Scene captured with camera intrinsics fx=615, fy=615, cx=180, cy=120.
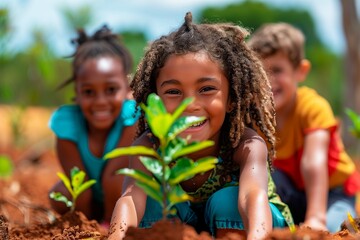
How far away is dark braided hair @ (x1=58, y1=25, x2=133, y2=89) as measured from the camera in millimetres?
3297

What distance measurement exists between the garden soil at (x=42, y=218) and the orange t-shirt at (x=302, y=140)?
3.98ft

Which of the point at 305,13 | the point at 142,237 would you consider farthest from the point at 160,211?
the point at 305,13

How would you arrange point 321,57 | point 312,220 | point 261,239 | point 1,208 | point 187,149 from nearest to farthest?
1. point 187,149
2. point 261,239
3. point 312,220
4. point 1,208
5. point 321,57

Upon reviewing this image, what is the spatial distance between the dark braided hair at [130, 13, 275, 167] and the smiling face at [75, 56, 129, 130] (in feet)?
2.85

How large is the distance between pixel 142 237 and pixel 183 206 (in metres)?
0.80

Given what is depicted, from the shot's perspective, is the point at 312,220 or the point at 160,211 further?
the point at 312,220

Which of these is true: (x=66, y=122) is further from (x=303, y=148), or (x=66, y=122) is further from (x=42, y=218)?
(x=303, y=148)

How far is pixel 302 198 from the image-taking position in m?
3.30

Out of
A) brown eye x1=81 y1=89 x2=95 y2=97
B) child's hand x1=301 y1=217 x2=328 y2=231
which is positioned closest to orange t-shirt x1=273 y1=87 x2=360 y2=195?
child's hand x1=301 y1=217 x2=328 y2=231

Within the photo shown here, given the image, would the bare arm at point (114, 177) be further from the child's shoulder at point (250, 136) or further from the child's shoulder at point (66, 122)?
the child's shoulder at point (250, 136)

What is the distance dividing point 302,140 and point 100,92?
3.66ft

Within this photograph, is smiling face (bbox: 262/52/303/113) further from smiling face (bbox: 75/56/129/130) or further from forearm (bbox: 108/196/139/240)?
forearm (bbox: 108/196/139/240)

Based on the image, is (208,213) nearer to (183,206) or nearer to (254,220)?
(183,206)

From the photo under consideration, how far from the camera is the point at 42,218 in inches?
122
